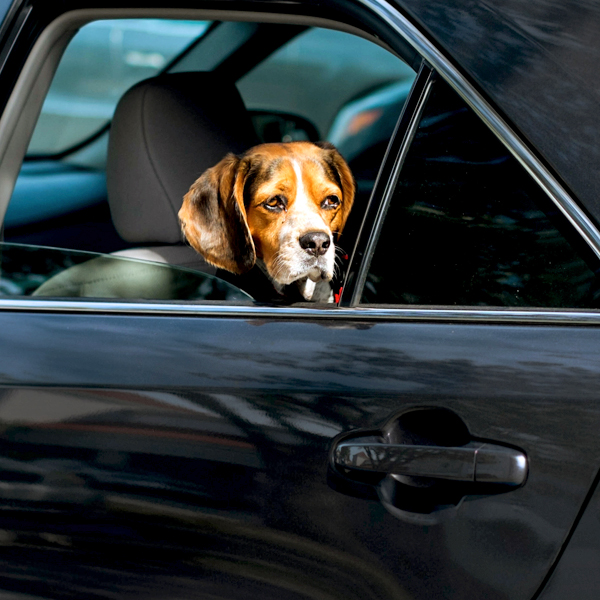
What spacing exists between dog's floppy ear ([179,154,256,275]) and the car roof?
95 centimetres

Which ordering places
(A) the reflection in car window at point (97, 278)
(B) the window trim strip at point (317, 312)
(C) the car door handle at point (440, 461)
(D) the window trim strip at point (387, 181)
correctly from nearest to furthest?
(C) the car door handle at point (440, 461) < (B) the window trim strip at point (317, 312) < (D) the window trim strip at point (387, 181) < (A) the reflection in car window at point (97, 278)

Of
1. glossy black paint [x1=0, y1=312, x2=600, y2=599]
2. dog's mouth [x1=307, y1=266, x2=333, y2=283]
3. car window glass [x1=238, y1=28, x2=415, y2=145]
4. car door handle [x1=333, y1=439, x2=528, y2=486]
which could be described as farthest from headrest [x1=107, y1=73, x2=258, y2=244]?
car door handle [x1=333, y1=439, x2=528, y2=486]

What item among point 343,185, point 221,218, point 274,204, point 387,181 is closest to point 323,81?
point 343,185

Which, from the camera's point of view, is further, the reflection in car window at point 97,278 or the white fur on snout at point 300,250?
the white fur on snout at point 300,250

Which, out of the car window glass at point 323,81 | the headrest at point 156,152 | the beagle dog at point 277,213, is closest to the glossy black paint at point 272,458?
the beagle dog at point 277,213

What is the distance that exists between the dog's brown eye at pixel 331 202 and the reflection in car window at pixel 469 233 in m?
1.08

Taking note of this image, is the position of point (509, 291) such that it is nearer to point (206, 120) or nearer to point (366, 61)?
point (206, 120)

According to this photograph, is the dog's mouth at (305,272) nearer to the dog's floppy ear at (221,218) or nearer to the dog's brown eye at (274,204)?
the dog's floppy ear at (221,218)

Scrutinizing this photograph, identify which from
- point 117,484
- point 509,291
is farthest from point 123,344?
point 509,291

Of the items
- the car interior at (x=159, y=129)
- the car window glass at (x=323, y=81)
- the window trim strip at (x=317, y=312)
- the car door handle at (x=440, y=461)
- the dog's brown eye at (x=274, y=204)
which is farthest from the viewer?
the car window glass at (x=323, y=81)

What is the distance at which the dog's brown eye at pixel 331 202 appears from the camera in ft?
7.67

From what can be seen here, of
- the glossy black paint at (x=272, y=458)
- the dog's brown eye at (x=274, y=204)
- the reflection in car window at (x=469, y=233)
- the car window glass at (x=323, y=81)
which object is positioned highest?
the car window glass at (x=323, y=81)

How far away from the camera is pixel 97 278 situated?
1.73 m

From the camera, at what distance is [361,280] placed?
126 cm
